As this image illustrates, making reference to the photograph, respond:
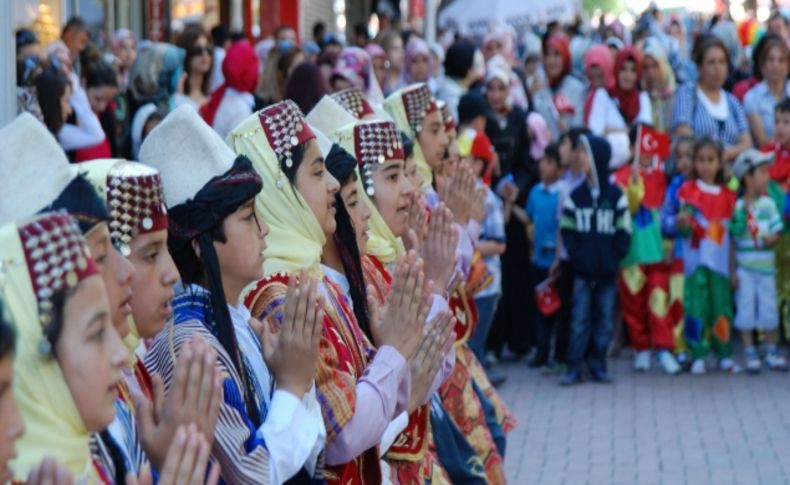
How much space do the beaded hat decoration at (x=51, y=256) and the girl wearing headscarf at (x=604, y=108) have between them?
28.2 ft

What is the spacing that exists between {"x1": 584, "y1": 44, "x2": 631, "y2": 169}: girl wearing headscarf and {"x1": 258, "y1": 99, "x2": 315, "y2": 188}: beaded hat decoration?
6627mm

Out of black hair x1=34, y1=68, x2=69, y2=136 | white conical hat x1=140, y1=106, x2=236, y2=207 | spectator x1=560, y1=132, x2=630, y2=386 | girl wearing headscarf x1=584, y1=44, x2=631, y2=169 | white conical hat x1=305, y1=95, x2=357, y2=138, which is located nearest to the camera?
white conical hat x1=140, y1=106, x2=236, y2=207

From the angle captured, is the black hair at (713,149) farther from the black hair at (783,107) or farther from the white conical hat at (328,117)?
the white conical hat at (328,117)

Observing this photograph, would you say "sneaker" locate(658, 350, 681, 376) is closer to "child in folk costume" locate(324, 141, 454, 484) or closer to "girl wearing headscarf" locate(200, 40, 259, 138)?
"girl wearing headscarf" locate(200, 40, 259, 138)

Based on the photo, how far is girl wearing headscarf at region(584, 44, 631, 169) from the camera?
37.5 ft

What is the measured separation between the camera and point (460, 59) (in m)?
12.0

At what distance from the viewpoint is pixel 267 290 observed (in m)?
4.20

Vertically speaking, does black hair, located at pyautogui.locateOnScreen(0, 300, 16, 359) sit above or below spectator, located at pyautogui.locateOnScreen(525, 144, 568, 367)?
above

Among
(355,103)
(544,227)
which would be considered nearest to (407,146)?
(355,103)

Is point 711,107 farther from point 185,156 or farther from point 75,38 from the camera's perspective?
point 185,156

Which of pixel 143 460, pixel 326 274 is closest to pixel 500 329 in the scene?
pixel 326 274

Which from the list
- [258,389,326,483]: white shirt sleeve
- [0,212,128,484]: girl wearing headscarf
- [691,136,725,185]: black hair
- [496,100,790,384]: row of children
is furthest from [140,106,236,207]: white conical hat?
[691,136,725,185]: black hair

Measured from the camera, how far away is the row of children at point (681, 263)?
420 inches

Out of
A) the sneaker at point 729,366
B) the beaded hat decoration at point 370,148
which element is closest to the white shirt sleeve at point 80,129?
the beaded hat decoration at point 370,148
